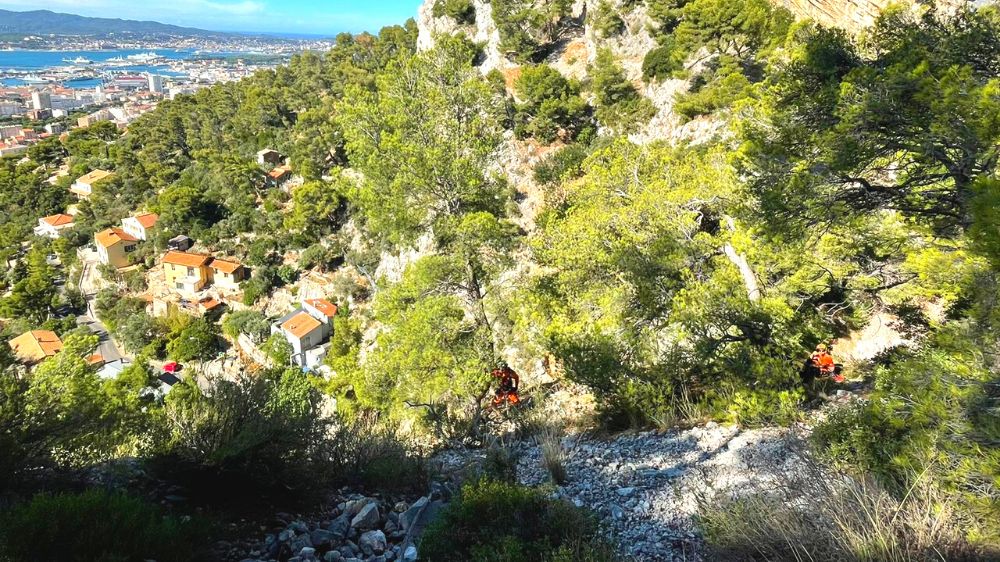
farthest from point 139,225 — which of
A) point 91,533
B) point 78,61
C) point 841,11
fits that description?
point 78,61

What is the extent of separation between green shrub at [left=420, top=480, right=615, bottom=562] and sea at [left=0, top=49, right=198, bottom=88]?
514ft

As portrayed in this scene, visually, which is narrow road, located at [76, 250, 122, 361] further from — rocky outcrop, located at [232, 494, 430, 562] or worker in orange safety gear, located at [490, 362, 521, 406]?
rocky outcrop, located at [232, 494, 430, 562]

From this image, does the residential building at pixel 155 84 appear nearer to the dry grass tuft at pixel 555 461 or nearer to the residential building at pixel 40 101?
the residential building at pixel 40 101

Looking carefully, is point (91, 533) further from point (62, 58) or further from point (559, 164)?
point (62, 58)

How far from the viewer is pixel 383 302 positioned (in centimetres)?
789

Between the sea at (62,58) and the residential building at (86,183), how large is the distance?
103310 millimetres

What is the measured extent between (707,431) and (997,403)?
258 cm

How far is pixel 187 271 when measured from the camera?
Answer: 29.7 metres

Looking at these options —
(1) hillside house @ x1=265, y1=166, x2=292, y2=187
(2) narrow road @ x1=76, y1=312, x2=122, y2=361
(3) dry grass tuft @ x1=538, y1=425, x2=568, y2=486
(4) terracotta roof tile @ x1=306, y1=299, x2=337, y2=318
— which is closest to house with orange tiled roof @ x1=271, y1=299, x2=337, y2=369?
(4) terracotta roof tile @ x1=306, y1=299, x2=337, y2=318

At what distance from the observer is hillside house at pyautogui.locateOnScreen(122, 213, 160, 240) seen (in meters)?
33.4

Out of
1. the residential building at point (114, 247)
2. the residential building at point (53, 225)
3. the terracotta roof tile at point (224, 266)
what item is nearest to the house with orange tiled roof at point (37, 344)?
the terracotta roof tile at point (224, 266)

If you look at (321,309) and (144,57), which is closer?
(321,309)

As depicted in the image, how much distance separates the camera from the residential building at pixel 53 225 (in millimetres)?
36691

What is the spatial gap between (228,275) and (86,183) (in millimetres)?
23030
